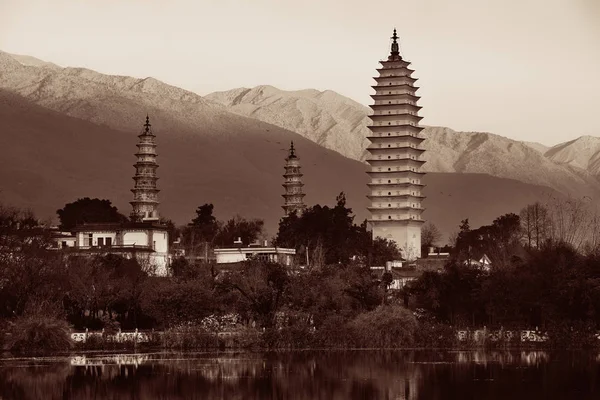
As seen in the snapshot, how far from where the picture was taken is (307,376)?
53.5 meters

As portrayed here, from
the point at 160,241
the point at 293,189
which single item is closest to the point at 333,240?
the point at 160,241

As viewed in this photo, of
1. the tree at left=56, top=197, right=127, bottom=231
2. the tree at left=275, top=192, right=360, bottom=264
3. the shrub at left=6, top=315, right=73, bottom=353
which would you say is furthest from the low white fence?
the tree at left=56, top=197, right=127, bottom=231

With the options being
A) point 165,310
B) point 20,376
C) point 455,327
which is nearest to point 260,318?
point 165,310

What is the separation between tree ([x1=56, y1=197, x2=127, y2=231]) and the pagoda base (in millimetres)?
23113

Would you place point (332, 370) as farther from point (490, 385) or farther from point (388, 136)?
point (388, 136)

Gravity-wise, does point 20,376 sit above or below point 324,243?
below

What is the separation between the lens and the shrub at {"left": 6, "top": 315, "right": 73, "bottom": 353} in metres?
62.9

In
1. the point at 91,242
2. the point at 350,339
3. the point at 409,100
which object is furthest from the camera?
the point at 409,100

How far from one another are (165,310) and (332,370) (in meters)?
16.6

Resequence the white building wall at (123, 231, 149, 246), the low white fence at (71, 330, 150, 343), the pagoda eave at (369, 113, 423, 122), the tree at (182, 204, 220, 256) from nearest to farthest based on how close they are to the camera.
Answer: the low white fence at (71, 330, 150, 343) < the white building wall at (123, 231, 149, 246) < the tree at (182, 204, 220, 256) < the pagoda eave at (369, 113, 423, 122)

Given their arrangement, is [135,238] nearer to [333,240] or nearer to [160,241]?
[160,241]

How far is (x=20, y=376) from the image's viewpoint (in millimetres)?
52688

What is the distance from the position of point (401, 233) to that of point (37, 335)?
66942 mm

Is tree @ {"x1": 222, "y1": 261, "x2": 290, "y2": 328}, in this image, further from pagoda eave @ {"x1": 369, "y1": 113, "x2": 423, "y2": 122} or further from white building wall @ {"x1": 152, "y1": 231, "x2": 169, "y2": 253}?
pagoda eave @ {"x1": 369, "y1": 113, "x2": 423, "y2": 122}
